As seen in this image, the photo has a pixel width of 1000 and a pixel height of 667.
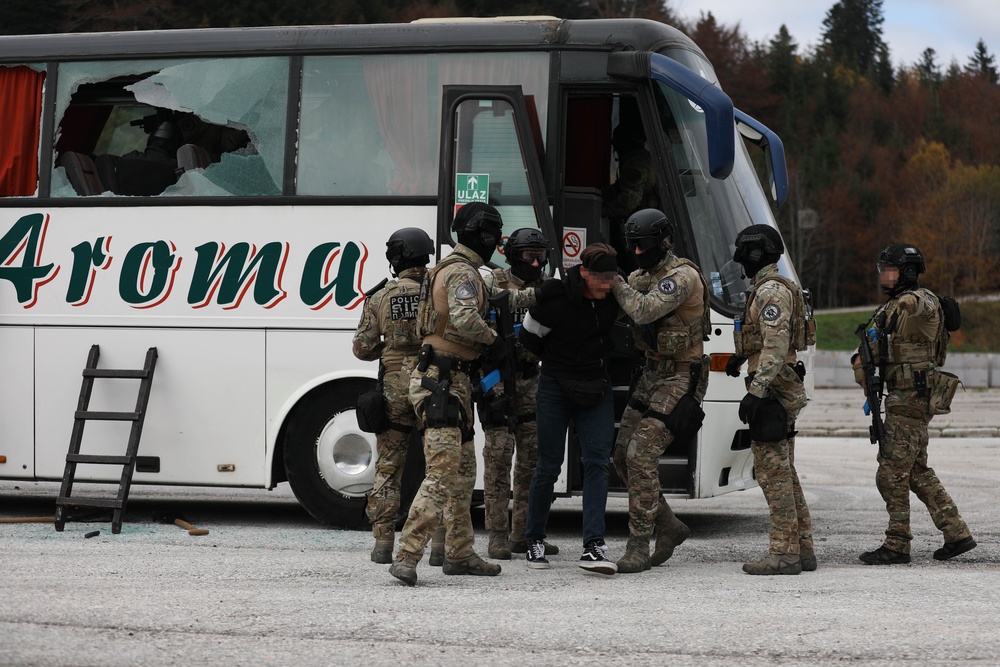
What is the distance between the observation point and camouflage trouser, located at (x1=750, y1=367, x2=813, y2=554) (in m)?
7.32

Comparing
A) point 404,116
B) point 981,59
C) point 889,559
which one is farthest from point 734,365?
point 981,59

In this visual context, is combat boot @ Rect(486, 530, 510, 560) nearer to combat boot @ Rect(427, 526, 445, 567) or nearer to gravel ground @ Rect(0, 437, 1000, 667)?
gravel ground @ Rect(0, 437, 1000, 667)

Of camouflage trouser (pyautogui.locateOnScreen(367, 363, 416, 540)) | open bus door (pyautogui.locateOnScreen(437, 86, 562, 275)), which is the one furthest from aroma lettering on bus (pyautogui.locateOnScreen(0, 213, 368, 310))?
camouflage trouser (pyautogui.locateOnScreen(367, 363, 416, 540))

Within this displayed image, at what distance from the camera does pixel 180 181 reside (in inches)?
358

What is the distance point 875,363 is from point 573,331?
1.99m

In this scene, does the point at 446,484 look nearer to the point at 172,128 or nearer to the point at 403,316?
the point at 403,316

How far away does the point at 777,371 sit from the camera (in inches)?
282

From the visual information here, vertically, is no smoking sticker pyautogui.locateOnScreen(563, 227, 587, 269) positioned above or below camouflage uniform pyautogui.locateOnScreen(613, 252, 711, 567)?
above

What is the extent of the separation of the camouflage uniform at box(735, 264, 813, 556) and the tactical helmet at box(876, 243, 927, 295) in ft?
2.24

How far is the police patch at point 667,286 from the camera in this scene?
7.17 metres

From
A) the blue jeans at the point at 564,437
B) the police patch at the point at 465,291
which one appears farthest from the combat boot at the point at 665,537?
the police patch at the point at 465,291

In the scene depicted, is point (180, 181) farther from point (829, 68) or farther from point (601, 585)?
point (829, 68)

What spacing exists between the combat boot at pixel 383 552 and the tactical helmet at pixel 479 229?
5.89 ft

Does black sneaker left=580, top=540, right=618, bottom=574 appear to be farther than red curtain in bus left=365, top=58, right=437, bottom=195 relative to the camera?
No
